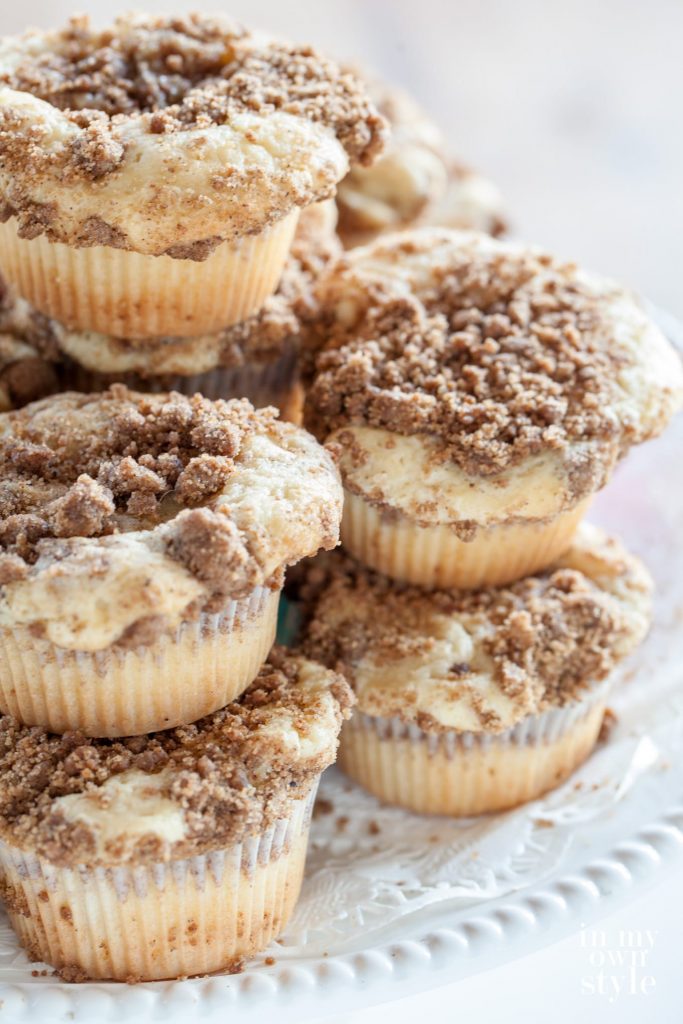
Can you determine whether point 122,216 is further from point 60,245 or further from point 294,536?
point 294,536

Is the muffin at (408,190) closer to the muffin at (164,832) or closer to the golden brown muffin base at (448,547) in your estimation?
the golden brown muffin base at (448,547)

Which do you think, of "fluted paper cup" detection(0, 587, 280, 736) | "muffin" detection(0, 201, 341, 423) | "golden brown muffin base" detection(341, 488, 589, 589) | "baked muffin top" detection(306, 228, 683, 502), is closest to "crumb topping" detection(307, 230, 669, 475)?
"baked muffin top" detection(306, 228, 683, 502)

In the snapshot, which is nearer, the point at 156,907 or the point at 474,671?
the point at 156,907

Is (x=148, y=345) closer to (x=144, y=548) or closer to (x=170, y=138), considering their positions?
(x=170, y=138)

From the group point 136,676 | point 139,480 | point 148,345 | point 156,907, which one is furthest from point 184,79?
point 156,907

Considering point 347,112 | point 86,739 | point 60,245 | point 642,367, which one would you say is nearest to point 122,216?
point 60,245

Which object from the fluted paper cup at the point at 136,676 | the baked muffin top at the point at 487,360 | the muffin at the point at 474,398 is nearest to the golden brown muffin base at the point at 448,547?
the muffin at the point at 474,398

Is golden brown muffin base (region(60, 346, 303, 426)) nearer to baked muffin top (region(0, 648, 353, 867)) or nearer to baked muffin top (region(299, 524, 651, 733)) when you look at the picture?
baked muffin top (region(299, 524, 651, 733))
